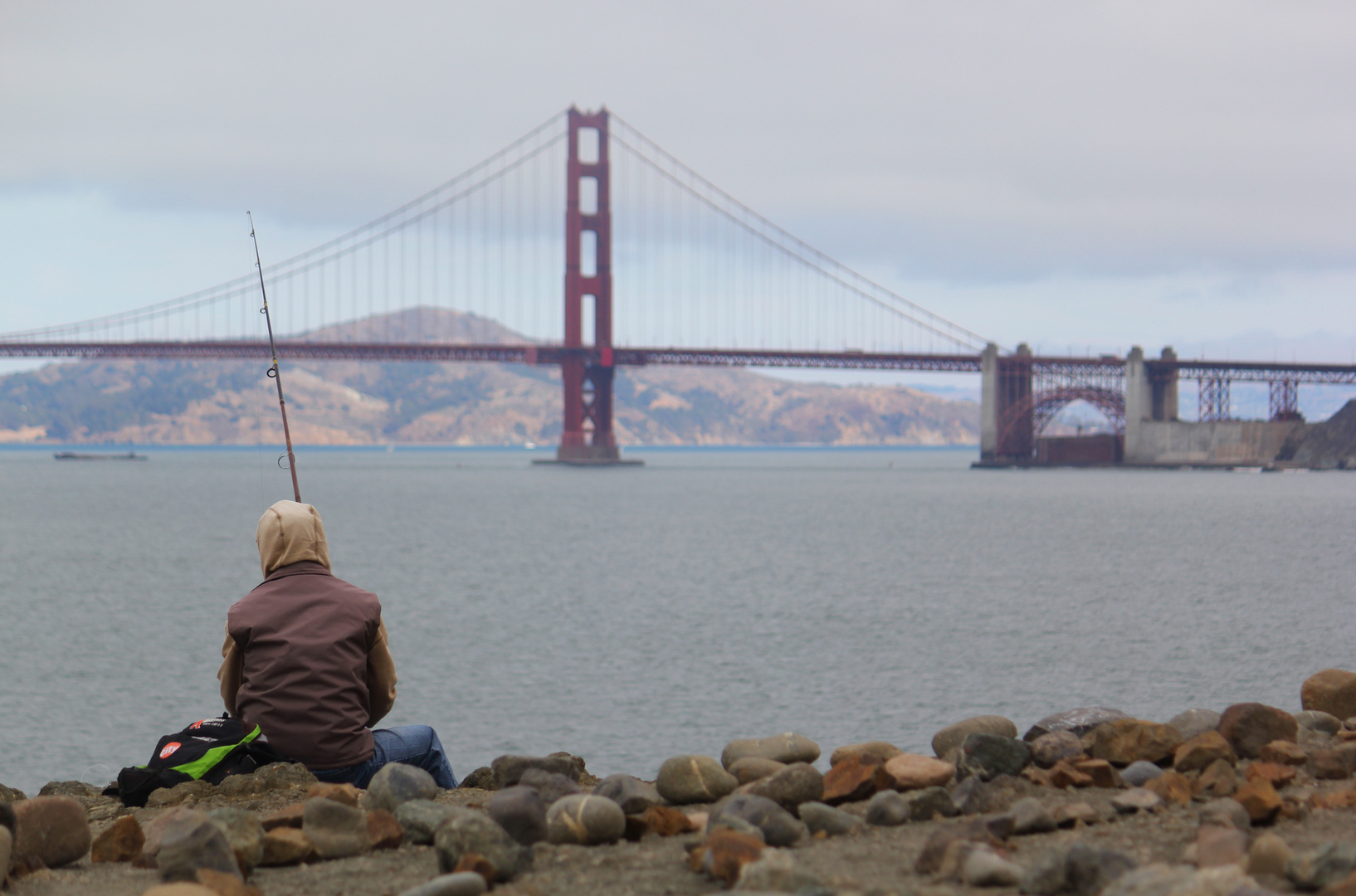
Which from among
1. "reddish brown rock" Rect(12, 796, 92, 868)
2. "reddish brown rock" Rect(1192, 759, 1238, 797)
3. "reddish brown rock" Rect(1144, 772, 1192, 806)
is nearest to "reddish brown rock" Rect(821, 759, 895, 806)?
"reddish brown rock" Rect(1144, 772, 1192, 806)

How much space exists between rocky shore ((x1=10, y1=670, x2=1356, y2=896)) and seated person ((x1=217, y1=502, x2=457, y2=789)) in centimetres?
19

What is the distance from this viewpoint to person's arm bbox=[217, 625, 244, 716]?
5.27 m

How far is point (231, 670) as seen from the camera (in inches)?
209

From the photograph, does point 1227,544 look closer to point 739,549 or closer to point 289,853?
point 739,549

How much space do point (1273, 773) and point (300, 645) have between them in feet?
12.9

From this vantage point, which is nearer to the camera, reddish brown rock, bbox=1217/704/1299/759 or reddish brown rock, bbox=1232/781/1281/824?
reddish brown rock, bbox=1232/781/1281/824

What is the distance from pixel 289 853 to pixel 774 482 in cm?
9339

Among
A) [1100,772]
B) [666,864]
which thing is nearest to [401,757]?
[666,864]

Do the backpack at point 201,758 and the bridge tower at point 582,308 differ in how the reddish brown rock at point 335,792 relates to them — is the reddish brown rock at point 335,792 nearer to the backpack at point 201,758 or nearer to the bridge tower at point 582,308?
the backpack at point 201,758

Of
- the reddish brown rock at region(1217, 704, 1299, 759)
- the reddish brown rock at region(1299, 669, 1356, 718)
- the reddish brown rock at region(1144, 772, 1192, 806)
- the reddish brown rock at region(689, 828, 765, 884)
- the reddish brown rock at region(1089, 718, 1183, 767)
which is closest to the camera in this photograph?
the reddish brown rock at region(689, 828, 765, 884)

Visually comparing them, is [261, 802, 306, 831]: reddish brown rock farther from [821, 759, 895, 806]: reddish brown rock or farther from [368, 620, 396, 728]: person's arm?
[821, 759, 895, 806]: reddish brown rock

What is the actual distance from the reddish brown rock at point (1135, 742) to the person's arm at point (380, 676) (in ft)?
10.5

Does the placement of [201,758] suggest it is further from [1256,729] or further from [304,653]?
[1256,729]

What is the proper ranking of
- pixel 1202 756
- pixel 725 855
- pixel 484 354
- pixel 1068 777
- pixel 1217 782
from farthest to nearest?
pixel 484 354
pixel 1202 756
pixel 1068 777
pixel 1217 782
pixel 725 855
